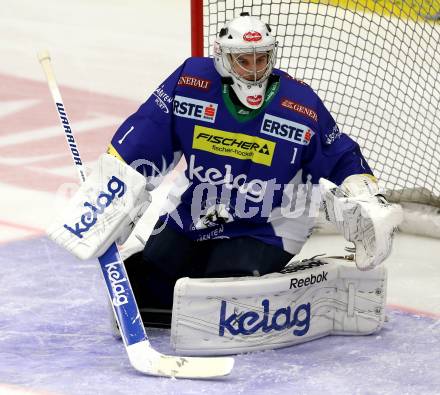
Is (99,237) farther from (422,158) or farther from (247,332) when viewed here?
(422,158)

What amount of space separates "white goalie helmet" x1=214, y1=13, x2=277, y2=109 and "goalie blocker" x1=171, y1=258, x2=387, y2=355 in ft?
1.72

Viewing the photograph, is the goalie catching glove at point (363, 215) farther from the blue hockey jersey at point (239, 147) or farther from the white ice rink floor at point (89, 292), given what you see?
the white ice rink floor at point (89, 292)

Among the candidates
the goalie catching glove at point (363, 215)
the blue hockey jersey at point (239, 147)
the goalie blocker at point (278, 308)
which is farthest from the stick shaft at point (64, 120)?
the goalie catching glove at point (363, 215)

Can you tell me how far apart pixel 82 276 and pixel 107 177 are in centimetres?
82

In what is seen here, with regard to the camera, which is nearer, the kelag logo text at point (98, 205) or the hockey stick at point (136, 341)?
the hockey stick at point (136, 341)

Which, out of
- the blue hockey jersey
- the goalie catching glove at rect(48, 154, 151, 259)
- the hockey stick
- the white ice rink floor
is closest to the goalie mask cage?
the white ice rink floor

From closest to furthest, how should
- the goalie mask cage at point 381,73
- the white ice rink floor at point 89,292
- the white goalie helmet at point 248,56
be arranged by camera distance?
the white ice rink floor at point 89,292, the white goalie helmet at point 248,56, the goalie mask cage at point 381,73

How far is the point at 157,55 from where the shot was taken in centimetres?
788

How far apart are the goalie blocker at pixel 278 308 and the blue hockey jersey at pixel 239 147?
182 mm

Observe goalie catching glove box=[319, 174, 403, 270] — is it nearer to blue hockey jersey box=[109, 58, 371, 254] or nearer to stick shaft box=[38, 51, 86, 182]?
blue hockey jersey box=[109, 58, 371, 254]

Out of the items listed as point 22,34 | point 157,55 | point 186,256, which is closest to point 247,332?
point 186,256

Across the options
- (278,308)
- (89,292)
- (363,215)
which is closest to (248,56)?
(363,215)

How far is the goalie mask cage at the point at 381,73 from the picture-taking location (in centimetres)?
527

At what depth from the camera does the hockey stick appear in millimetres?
3660
